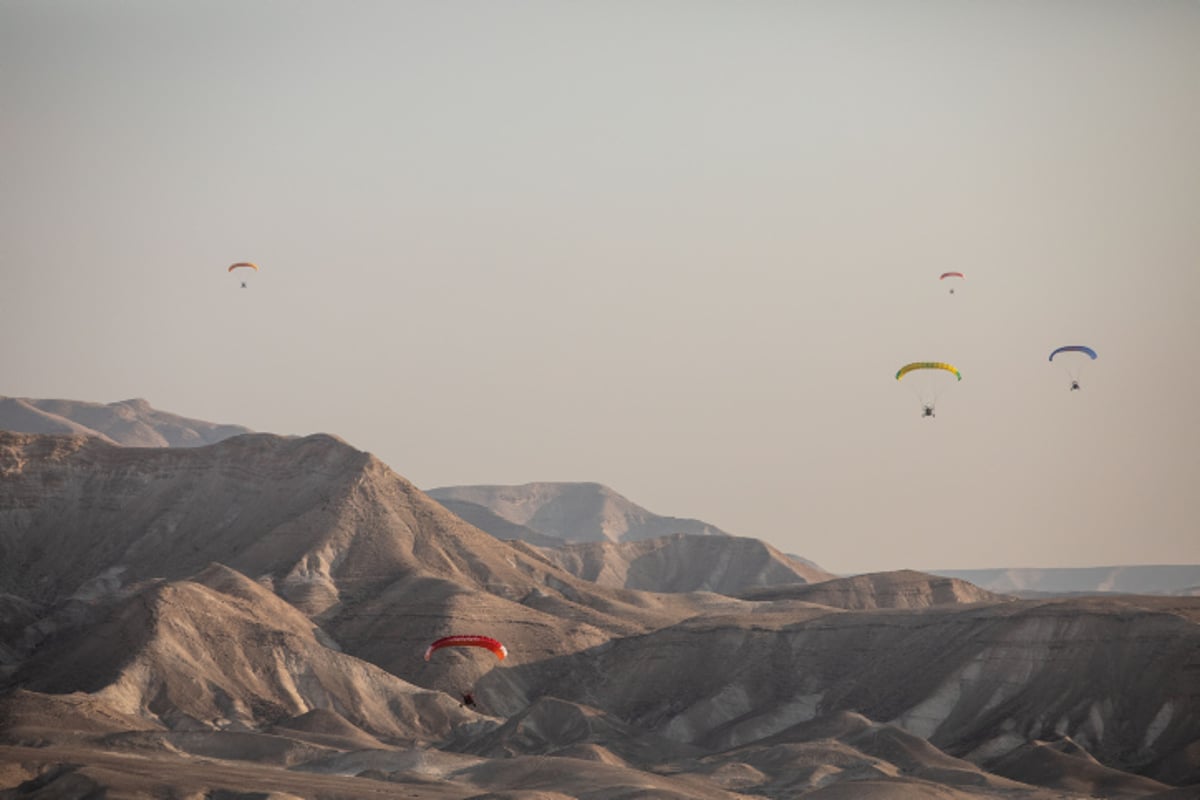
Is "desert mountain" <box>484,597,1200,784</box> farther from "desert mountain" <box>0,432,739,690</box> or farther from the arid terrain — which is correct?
"desert mountain" <box>0,432,739,690</box>

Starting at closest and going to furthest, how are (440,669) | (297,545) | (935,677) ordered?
(935,677)
(440,669)
(297,545)

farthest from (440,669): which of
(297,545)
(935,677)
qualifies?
(935,677)

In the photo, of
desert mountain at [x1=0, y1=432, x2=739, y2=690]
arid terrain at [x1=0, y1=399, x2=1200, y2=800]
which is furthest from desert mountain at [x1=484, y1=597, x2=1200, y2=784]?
desert mountain at [x1=0, y1=432, x2=739, y2=690]

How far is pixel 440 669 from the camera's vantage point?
162 metres

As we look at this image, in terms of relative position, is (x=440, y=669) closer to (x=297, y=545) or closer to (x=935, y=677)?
(x=297, y=545)

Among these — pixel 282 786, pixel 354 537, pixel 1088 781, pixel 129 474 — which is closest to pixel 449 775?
pixel 282 786

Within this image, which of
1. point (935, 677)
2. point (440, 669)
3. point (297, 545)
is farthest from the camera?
point (297, 545)

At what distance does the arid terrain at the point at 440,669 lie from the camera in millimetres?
119938

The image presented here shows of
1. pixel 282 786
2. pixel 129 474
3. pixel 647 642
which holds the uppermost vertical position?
pixel 129 474

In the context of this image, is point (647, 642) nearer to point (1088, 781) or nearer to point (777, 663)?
point (777, 663)

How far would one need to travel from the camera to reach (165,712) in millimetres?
137750

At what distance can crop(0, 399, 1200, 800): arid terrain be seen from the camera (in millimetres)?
119938

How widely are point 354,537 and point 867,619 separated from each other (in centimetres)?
4947

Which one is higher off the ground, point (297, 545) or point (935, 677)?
point (297, 545)
